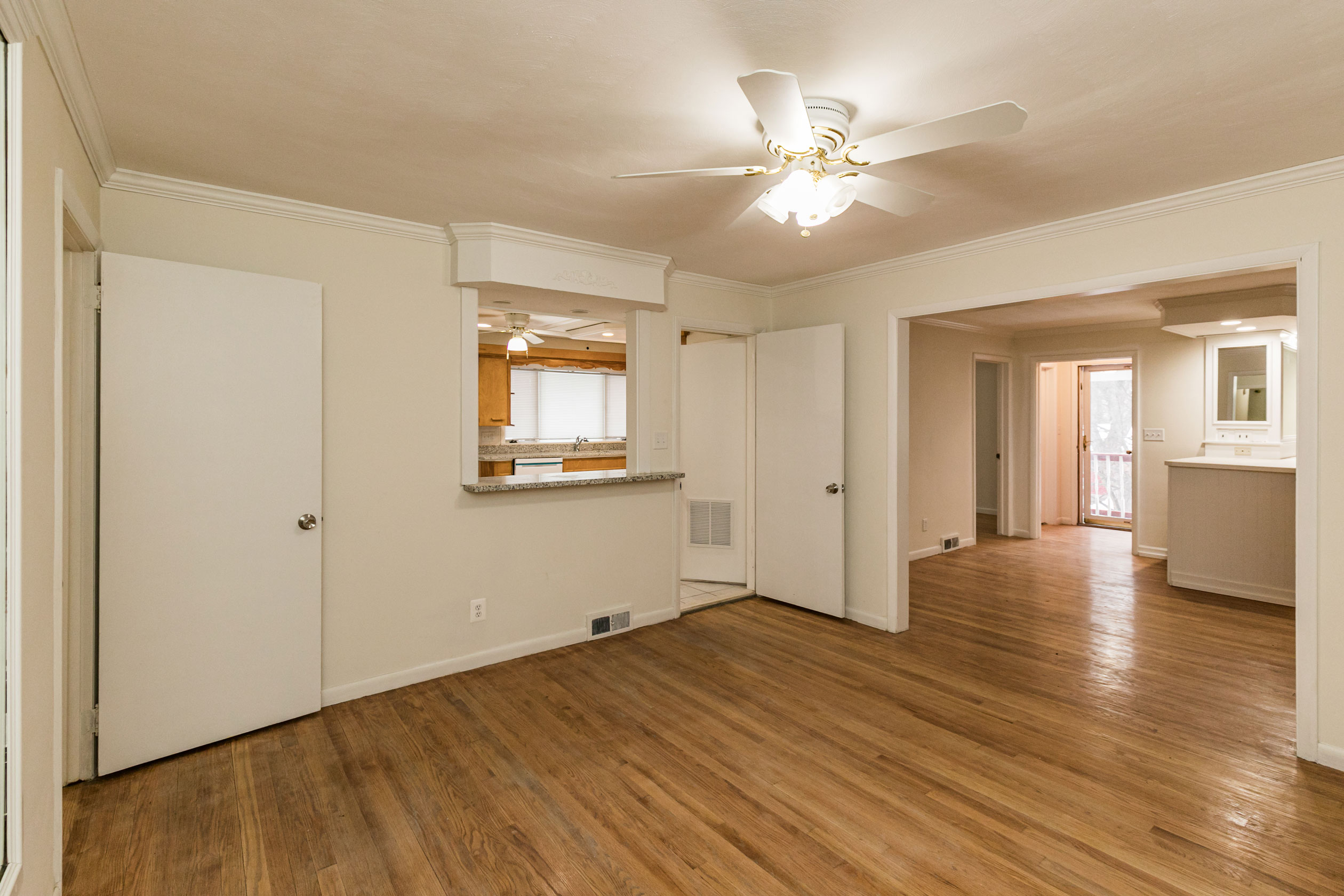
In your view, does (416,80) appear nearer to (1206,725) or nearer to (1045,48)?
(1045,48)

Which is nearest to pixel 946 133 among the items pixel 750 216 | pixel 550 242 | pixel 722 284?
pixel 750 216

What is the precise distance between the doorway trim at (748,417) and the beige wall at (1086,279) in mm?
377

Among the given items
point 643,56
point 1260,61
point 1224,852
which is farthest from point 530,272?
point 1224,852

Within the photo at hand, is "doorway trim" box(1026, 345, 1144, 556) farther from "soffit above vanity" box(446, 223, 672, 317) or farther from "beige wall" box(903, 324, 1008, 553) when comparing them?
"soffit above vanity" box(446, 223, 672, 317)

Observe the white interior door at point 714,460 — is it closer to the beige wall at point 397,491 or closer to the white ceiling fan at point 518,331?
the beige wall at point 397,491

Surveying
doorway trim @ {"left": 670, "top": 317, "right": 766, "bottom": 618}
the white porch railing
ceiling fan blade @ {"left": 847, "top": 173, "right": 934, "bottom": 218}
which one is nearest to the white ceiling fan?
doorway trim @ {"left": 670, "top": 317, "right": 766, "bottom": 618}

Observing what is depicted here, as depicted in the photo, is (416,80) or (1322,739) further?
(1322,739)

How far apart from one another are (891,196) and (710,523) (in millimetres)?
3398

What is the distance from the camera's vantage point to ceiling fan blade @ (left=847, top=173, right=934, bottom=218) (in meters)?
2.10

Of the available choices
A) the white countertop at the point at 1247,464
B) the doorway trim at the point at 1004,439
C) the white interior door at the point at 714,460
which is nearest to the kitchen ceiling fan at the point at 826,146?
the white interior door at the point at 714,460

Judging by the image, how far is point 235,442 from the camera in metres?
2.69

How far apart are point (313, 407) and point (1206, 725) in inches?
167

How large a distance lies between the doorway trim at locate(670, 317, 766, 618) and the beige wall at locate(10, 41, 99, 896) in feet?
10.2

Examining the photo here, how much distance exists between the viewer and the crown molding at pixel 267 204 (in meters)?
2.62
